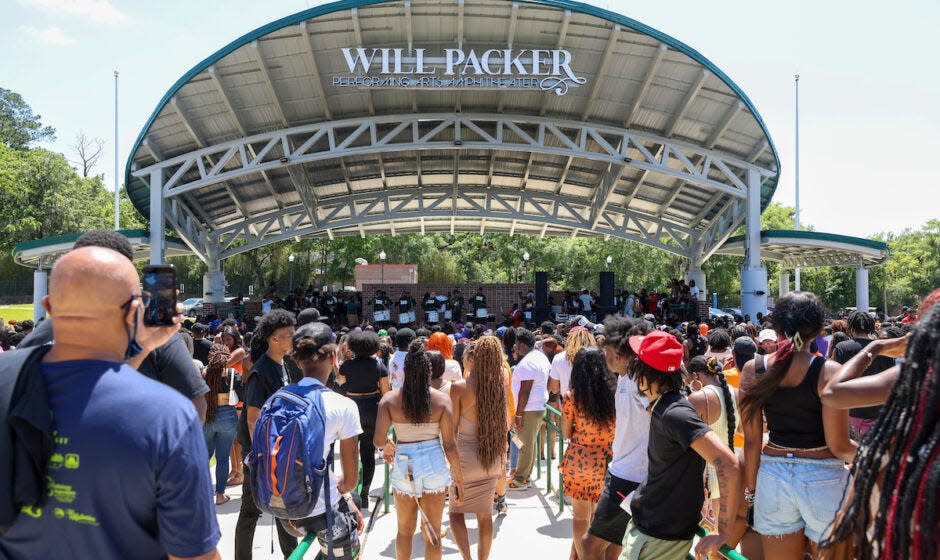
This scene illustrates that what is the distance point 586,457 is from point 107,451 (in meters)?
3.88

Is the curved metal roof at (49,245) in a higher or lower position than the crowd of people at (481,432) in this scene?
higher

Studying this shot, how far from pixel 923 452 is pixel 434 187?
27477mm

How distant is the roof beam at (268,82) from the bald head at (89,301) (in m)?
17.4

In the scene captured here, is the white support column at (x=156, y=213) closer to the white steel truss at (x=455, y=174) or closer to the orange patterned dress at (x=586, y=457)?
the white steel truss at (x=455, y=174)

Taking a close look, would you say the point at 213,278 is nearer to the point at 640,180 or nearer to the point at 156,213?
the point at 156,213

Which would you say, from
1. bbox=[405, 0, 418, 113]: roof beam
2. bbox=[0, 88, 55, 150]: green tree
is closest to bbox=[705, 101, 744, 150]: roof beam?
bbox=[405, 0, 418, 113]: roof beam

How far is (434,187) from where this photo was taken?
28.9m

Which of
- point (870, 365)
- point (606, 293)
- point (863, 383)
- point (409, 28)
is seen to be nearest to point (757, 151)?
point (606, 293)

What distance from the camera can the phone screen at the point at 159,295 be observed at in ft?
8.26

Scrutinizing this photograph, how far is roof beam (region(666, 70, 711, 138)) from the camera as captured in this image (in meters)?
19.7

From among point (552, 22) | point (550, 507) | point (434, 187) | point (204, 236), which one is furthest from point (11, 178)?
point (550, 507)

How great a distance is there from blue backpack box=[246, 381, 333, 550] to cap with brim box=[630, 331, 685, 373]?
1.73 meters

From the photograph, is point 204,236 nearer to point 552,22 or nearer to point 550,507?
point 552,22

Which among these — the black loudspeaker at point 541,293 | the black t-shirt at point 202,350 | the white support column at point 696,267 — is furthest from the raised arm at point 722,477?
the white support column at point 696,267
